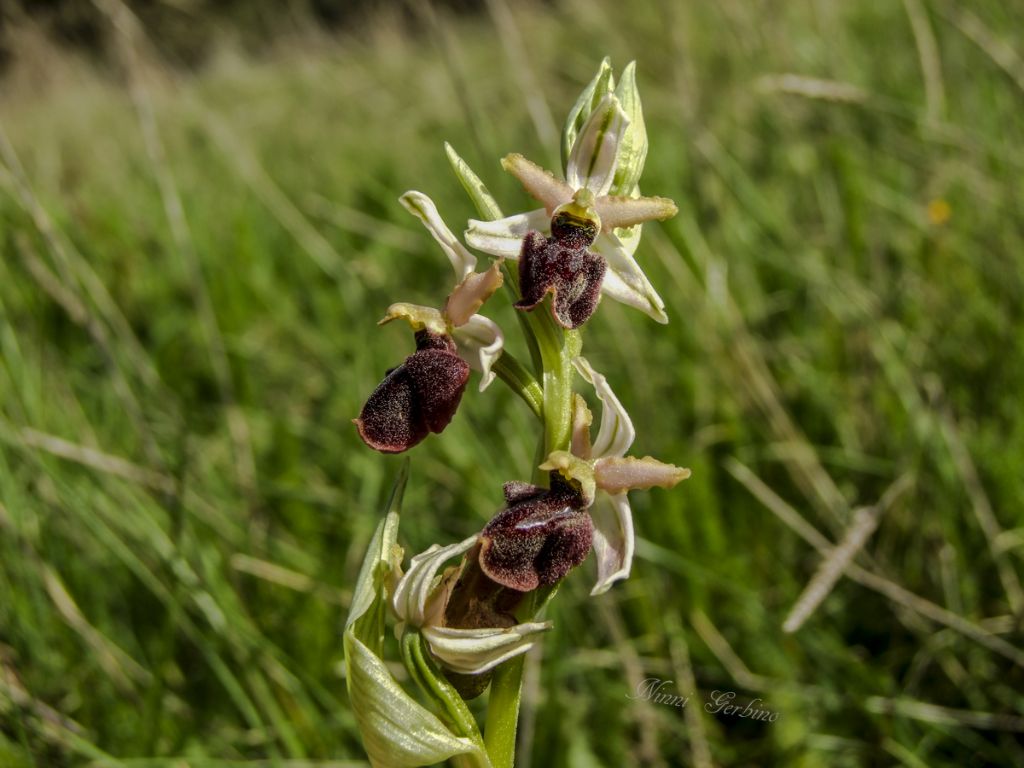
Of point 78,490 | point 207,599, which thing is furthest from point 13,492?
point 207,599

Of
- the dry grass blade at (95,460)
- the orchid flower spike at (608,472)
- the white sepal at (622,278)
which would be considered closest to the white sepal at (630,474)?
the orchid flower spike at (608,472)

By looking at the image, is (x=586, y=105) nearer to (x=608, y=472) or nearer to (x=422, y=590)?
(x=608, y=472)

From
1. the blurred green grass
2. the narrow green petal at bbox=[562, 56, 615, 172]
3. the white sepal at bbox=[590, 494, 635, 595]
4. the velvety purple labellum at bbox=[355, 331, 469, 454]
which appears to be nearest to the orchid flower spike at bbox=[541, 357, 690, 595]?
the white sepal at bbox=[590, 494, 635, 595]

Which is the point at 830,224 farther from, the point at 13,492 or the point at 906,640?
the point at 13,492

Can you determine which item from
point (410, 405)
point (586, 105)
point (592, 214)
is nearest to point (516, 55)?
point (586, 105)

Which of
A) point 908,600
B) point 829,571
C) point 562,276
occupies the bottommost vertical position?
point 908,600

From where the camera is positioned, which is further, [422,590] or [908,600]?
[908,600]

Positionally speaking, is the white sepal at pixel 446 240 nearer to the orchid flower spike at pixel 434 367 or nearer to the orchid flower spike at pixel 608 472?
the orchid flower spike at pixel 434 367
